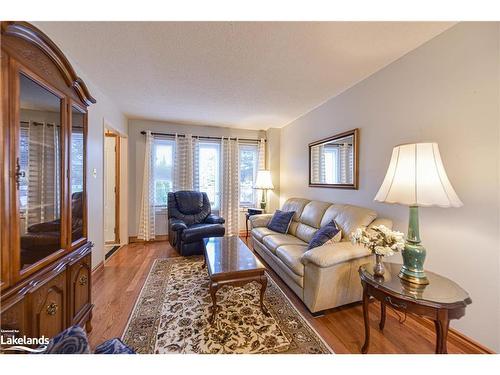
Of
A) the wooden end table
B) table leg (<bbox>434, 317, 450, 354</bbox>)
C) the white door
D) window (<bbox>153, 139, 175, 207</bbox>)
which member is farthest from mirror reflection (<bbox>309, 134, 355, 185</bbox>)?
the white door

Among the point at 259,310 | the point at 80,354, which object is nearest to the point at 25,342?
the point at 80,354

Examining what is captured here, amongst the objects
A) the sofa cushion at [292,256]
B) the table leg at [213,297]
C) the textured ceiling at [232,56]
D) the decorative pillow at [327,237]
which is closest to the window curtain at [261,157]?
the textured ceiling at [232,56]

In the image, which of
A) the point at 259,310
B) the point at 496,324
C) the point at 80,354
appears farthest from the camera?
the point at 259,310

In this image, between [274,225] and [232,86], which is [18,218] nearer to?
[232,86]

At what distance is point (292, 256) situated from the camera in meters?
2.11

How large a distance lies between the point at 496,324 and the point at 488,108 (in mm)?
1479

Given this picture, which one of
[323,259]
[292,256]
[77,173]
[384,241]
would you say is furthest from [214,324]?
[77,173]

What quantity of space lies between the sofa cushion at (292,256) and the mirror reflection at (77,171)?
1861 mm

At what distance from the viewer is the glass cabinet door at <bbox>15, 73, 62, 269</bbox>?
3.12 feet

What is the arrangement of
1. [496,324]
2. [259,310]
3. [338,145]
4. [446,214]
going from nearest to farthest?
1. [496,324]
2. [446,214]
3. [259,310]
4. [338,145]

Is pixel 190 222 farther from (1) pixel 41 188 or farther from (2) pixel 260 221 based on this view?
(1) pixel 41 188

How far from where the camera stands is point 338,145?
9.23 ft

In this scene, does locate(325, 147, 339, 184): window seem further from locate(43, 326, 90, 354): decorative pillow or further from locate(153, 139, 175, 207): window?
locate(153, 139, 175, 207): window
